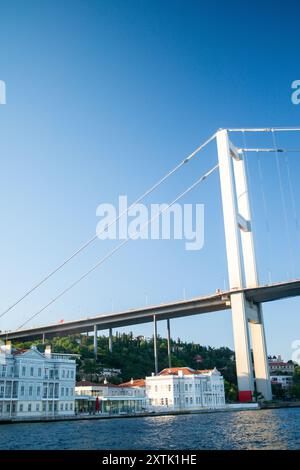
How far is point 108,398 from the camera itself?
5909 centimetres

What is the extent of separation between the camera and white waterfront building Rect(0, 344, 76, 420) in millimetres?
43344

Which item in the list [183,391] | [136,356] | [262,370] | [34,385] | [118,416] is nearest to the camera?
[34,385]

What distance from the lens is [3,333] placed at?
9319 cm

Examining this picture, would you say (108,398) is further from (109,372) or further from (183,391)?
(109,372)

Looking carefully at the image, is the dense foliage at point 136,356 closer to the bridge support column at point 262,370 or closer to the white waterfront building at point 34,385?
the bridge support column at point 262,370

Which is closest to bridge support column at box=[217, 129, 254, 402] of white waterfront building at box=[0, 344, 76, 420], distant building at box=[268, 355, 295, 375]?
white waterfront building at box=[0, 344, 76, 420]

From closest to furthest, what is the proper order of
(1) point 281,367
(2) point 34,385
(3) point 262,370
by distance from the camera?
(2) point 34,385 → (3) point 262,370 → (1) point 281,367

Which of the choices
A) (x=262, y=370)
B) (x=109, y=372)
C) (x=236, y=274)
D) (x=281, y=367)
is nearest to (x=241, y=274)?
(x=236, y=274)

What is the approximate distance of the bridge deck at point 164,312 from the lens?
212 feet

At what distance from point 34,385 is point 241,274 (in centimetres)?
2928

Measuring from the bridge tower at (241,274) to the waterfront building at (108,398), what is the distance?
1369cm

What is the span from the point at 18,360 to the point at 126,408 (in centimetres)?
1991
